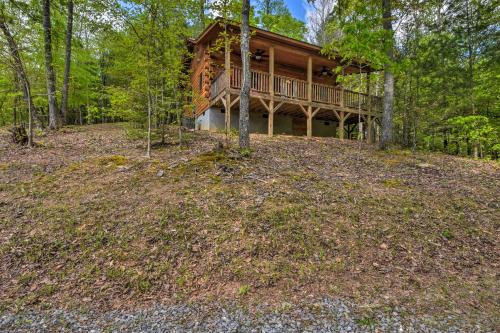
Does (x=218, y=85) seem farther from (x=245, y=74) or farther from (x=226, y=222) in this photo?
(x=226, y=222)

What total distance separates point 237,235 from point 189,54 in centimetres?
541

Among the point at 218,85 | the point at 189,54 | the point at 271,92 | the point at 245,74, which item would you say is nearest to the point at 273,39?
the point at 271,92

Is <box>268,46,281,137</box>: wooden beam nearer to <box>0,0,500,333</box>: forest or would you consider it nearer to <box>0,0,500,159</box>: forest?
<box>0,0,500,333</box>: forest

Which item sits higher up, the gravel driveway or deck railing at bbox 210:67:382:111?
deck railing at bbox 210:67:382:111

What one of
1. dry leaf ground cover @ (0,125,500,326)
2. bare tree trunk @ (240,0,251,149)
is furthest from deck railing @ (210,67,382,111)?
dry leaf ground cover @ (0,125,500,326)

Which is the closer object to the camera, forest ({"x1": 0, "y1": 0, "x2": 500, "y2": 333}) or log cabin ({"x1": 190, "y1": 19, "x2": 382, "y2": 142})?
forest ({"x1": 0, "y1": 0, "x2": 500, "y2": 333})

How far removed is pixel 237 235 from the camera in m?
4.04

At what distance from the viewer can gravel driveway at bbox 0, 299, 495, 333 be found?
2613mm

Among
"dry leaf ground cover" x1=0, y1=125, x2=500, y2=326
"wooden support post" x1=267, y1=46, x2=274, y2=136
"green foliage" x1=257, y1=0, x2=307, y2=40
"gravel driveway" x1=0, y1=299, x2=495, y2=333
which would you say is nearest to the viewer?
"gravel driveway" x1=0, y1=299, x2=495, y2=333

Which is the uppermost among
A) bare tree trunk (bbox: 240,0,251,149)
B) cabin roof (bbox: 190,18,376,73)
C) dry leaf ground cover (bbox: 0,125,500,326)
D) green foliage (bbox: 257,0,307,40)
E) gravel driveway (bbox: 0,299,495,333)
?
green foliage (bbox: 257,0,307,40)

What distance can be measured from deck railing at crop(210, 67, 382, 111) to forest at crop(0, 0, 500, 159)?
1800 mm

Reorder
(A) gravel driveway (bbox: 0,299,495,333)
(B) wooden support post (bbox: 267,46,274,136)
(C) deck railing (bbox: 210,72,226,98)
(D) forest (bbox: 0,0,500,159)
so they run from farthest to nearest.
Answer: (B) wooden support post (bbox: 267,46,274,136), (C) deck railing (bbox: 210,72,226,98), (D) forest (bbox: 0,0,500,159), (A) gravel driveway (bbox: 0,299,495,333)

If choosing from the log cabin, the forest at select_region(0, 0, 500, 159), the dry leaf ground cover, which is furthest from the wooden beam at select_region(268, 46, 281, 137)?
the dry leaf ground cover

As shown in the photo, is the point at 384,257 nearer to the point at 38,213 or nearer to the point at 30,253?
the point at 30,253
